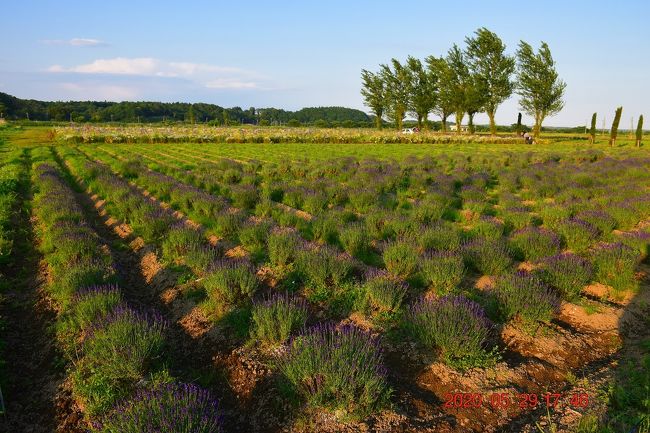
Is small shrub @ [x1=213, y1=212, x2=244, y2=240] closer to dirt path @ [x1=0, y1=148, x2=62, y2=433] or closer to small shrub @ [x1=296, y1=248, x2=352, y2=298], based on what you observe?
small shrub @ [x1=296, y1=248, x2=352, y2=298]

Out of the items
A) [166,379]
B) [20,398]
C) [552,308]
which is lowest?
[20,398]

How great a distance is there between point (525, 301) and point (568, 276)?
4.63 ft

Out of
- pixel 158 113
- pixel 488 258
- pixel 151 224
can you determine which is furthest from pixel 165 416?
pixel 158 113

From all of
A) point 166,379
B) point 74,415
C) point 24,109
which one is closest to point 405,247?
point 166,379

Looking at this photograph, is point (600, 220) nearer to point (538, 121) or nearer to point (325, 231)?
point (325, 231)

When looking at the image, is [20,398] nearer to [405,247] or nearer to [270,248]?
[270,248]

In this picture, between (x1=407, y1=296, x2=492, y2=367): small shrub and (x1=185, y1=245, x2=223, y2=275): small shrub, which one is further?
(x1=185, y1=245, x2=223, y2=275): small shrub

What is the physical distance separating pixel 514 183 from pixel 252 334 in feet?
47.9

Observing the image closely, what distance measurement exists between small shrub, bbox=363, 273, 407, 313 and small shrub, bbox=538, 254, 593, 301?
2.45 metres

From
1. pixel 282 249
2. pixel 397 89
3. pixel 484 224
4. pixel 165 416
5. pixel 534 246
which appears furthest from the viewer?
pixel 397 89

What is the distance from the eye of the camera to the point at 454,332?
446 cm

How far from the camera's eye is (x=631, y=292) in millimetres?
6375

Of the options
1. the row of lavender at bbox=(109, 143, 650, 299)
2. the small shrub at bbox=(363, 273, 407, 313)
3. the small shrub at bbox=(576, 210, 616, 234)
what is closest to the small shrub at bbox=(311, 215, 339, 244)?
the row of lavender at bbox=(109, 143, 650, 299)

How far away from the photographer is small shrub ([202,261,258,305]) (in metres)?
5.79
